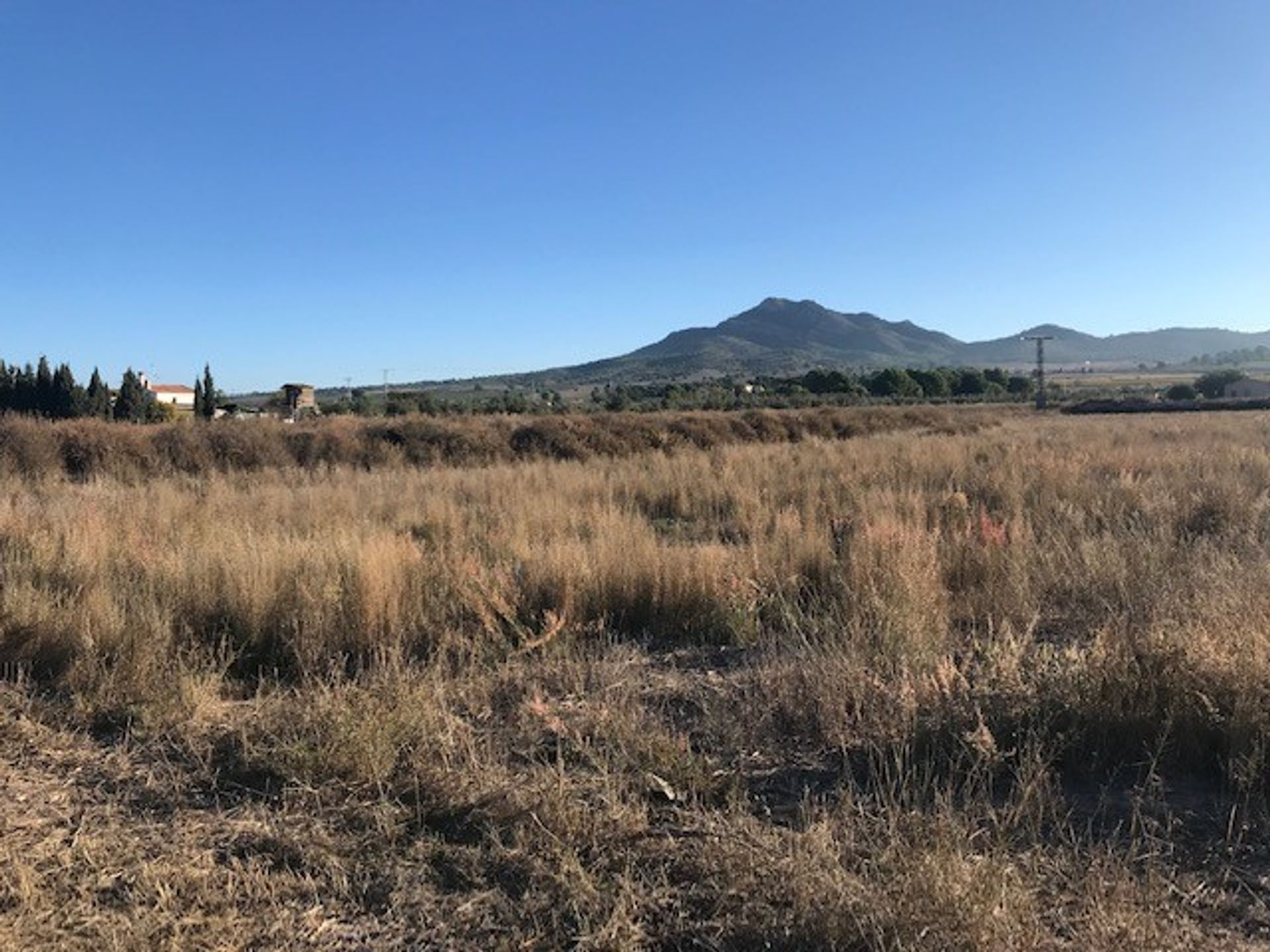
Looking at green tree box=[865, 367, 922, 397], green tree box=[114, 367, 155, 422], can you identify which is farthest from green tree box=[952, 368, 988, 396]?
green tree box=[114, 367, 155, 422]

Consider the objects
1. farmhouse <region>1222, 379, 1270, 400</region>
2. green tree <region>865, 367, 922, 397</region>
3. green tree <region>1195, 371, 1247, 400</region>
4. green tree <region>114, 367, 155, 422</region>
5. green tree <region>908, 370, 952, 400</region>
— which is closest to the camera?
green tree <region>114, 367, 155, 422</region>

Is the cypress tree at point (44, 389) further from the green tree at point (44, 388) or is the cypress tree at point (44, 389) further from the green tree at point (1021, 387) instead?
the green tree at point (1021, 387)

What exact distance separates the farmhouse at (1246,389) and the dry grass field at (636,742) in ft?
364

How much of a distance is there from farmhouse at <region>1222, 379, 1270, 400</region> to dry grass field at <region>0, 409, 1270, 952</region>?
364 feet

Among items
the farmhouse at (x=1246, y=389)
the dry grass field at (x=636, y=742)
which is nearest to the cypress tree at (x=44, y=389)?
the dry grass field at (x=636, y=742)

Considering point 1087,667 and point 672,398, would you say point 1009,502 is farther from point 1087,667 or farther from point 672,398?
point 672,398

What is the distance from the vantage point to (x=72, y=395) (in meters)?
66.2

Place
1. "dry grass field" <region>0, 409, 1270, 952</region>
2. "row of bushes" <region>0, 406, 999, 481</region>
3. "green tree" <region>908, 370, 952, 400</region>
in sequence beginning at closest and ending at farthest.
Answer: "dry grass field" <region>0, 409, 1270, 952</region>, "row of bushes" <region>0, 406, 999, 481</region>, "green tree" <region>908, 370, 952, 400</region>

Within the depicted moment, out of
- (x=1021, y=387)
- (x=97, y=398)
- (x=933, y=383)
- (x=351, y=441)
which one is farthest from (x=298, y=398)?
(x=1021, y=387)

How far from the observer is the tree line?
202ft

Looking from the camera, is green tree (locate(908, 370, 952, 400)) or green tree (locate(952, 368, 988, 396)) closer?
green tree (locate(908, 370, 952, 400))

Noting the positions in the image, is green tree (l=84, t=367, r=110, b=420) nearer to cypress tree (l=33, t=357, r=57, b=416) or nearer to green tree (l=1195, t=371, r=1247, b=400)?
cypress tree (l=33, t=357, r=57, b=416)

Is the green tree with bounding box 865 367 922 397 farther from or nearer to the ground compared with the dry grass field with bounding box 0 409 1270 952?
farther from the ground

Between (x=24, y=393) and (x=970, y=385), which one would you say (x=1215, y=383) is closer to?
(x=970, y=385)
